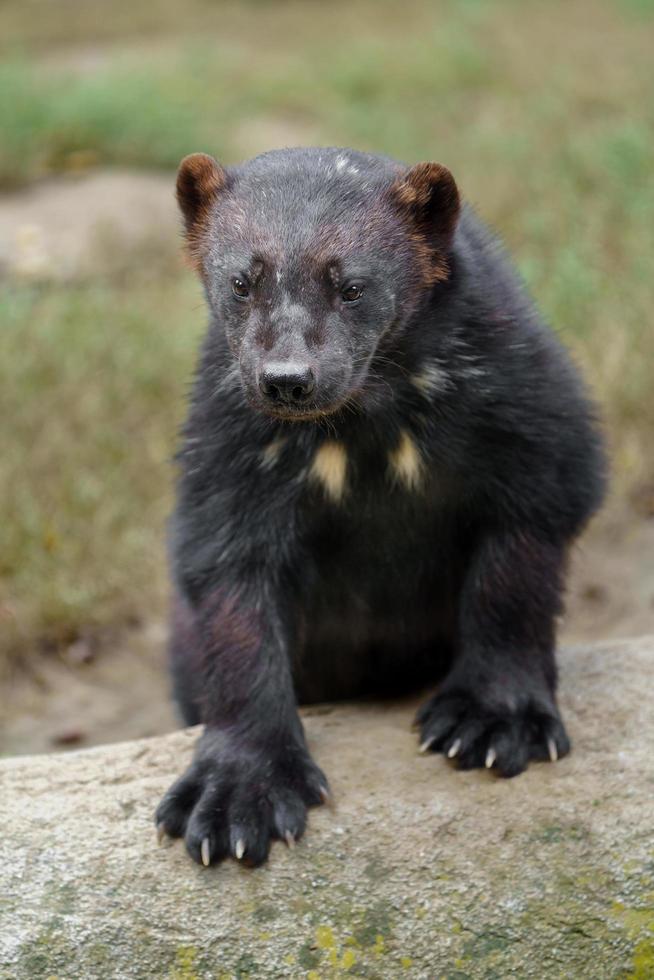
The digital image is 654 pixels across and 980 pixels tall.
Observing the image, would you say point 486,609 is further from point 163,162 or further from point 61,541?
point 163,162

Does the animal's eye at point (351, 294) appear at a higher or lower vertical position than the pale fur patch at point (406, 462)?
higher

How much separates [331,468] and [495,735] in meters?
0.72

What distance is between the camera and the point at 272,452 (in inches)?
126

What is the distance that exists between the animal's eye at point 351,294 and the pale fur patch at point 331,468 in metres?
0.39

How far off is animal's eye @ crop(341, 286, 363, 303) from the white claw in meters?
1.11

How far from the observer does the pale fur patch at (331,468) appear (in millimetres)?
3207

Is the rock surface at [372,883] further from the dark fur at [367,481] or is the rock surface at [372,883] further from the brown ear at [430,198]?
the brown ear at [430,198]

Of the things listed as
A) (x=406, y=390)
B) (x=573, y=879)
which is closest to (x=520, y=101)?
Answer: (x=406, y=390)

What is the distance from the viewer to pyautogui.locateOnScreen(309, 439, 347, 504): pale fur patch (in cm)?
321

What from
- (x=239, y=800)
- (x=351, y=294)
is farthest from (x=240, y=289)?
(x=239, y=800)

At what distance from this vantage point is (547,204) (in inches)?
311

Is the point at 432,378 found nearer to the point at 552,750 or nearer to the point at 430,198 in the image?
the point at 430,198

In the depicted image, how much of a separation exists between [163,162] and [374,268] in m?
6.85

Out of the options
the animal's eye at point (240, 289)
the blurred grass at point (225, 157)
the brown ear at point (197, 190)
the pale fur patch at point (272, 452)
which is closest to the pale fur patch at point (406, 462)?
the pale fur patch at point (272, 452)
